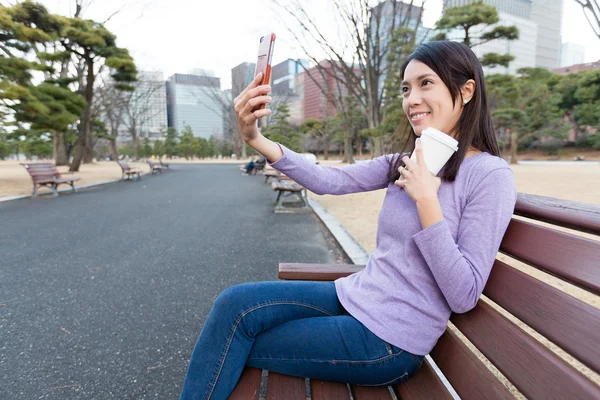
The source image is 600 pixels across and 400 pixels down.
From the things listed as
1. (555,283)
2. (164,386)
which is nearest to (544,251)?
(164,386)

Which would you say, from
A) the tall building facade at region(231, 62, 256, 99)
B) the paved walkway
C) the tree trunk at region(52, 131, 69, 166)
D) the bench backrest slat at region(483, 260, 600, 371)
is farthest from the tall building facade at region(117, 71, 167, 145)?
the bench backrest slat at region(483, 260, 600, 371)

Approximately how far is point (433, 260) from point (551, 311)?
29 centimetres

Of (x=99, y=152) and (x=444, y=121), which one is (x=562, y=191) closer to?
(x=444, y=121)

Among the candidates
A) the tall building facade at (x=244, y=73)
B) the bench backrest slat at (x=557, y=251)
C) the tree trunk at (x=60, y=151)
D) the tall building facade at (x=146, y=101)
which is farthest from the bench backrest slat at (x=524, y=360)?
the tall building facade at (x=146, y=101)

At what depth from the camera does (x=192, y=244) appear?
14.8 ft

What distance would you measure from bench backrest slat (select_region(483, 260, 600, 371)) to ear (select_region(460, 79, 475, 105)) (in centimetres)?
58

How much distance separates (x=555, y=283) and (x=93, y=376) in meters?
3.34

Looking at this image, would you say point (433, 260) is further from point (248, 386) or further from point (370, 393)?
point (248, 386)

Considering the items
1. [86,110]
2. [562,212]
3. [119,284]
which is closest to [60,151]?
[86,110]

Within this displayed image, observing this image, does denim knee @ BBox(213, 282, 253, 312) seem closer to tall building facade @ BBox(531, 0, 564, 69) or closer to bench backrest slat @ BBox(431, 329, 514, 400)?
bench backrest slat @ BBox(431, 329, 514, 400)

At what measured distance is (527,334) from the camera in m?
0.91

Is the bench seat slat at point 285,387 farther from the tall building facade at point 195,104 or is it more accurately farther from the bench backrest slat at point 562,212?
the tall building facade at point 195,104

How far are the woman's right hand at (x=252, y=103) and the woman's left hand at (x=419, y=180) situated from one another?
53cm

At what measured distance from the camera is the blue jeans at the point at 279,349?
113 centimetres
